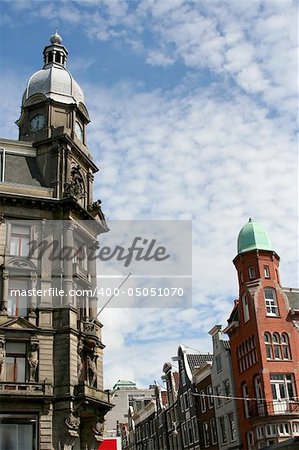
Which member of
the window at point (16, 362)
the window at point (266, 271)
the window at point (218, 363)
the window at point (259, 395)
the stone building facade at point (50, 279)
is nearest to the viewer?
the stone building facade at point (50, 279)

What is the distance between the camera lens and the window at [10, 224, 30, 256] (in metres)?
39.9

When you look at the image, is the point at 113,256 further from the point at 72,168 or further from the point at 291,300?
the point at 291,300

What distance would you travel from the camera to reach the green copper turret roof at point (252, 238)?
188ft

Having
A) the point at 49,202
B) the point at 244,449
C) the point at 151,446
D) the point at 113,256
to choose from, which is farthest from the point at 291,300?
the point at 151,446

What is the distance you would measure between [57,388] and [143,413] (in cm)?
5703

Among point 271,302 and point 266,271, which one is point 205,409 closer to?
point 271,302

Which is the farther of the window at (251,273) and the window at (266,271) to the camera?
the window at (251,273)

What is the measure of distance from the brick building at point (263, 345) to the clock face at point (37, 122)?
23438 millimetres

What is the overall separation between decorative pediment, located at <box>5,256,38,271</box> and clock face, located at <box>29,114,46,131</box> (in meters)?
11.5

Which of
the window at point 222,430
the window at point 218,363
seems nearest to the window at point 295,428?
the window at point 222,430

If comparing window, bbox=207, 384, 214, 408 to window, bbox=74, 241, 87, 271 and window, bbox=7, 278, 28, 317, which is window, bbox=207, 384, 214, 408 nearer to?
window, bbox=74, 241, 87, 271

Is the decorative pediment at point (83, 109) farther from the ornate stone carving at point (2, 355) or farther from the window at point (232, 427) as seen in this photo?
the window at point (232, 427)

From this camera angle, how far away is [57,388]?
36.6m

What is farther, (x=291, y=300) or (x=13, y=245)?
(x=291, y=300)
